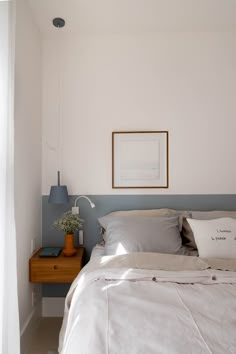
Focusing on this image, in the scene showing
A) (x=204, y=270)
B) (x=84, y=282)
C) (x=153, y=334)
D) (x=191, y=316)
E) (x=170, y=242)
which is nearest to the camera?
(x=153, y=334)

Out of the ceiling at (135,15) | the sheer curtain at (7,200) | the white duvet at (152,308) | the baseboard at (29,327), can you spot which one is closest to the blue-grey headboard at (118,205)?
the baseboard at (29,327)

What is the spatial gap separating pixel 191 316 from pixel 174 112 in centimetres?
192

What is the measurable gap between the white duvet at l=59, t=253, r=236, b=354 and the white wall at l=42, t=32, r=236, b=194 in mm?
1046

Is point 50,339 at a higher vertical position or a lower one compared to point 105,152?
lower

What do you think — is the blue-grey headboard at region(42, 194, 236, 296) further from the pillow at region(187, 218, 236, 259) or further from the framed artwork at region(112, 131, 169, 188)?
the pillow at region(187, 218, 236, 259)

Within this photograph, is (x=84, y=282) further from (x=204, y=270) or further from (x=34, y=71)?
(x=34, y=71)

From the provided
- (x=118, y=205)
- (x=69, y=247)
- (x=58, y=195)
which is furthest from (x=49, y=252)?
(x=118, y=205)

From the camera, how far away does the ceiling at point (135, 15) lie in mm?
2131

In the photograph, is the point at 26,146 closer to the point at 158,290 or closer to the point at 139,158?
the point at 139,158

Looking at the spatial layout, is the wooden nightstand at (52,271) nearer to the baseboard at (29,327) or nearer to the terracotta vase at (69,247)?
the terracotta vase at (69,247)

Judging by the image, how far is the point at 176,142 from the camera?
253cm

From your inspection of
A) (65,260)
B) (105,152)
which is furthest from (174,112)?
(65,260)

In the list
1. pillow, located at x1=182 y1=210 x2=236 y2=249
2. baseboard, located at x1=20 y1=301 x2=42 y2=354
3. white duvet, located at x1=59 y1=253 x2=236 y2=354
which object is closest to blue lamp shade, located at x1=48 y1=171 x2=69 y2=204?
white duvet, located at x1=59 y1=253 x2=236 y2=354

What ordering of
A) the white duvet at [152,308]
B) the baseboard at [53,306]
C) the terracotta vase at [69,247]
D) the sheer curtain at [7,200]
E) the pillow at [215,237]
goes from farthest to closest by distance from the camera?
the baseboard at [53,306], the terracotta vase at [69,247], the pillow at [215,237], the sheer curtain at [7,200], the white duvet at [152,308]
